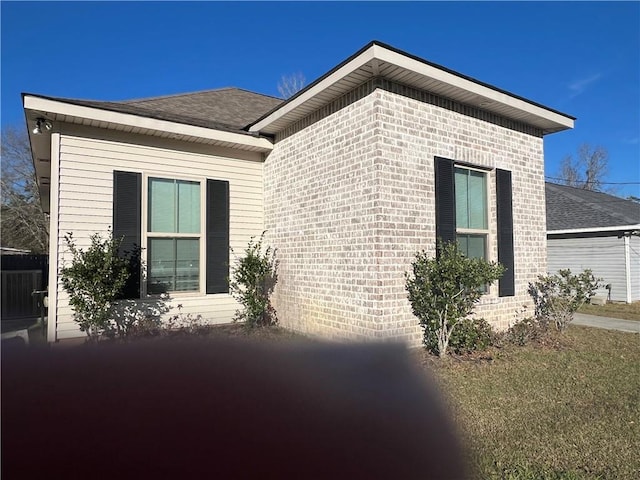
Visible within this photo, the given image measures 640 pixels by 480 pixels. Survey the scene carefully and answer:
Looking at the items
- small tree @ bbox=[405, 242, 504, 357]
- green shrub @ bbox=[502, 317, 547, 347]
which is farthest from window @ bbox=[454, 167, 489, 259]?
green shrub @ bbox=[502, 317, 547, 347]

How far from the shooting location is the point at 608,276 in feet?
40.1

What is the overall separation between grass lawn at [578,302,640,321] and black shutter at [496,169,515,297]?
4657mm

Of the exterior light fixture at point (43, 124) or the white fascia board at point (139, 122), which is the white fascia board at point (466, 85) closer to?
the white fascia board at point (139, 122)

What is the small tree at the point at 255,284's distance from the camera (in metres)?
6.90

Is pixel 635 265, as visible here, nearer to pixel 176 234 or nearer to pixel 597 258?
pixel 597 258

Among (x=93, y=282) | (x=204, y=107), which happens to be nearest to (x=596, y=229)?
(x=204, y=107)

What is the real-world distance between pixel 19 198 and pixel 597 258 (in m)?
29.0

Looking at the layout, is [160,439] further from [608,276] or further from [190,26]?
[608,276]

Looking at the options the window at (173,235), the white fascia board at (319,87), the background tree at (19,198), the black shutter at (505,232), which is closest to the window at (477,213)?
the black shutter at (505,232)

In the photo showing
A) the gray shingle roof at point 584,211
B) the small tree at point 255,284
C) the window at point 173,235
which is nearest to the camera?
the window at point 173,235

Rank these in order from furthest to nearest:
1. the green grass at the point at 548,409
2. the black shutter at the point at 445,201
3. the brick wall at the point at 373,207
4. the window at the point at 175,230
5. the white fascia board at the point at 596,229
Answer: the white fascia board at the point at 596,229, the window at the point at 175,230, the black shutter at the point at 445,201, the brick wall at the point at 373,207, the green grass at the point at 548,409

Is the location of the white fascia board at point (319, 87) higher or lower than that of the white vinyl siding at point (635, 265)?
higher

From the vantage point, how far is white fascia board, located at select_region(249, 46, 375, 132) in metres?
4.98

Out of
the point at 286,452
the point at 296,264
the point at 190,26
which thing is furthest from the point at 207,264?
the point at 286,452
